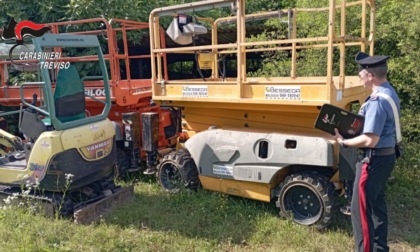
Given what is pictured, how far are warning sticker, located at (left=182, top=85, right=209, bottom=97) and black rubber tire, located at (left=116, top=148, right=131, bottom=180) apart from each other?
164cm

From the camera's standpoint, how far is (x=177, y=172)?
5.97 m

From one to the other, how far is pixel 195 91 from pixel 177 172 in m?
1.24

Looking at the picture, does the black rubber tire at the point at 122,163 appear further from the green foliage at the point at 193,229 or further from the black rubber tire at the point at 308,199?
the black rubber tire at the point at 308,199

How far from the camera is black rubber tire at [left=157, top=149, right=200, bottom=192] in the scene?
581cm

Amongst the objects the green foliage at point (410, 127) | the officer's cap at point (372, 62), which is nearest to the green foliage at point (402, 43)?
the green foliage at point (410, 127)

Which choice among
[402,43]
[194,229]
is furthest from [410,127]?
[194,229]

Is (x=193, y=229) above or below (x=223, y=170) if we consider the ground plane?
below

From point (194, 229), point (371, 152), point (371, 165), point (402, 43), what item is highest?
point (402, 43)

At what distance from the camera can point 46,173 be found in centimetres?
478

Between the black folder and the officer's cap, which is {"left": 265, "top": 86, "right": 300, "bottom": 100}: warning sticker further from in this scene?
the officer's cap

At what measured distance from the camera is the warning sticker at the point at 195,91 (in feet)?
17.9

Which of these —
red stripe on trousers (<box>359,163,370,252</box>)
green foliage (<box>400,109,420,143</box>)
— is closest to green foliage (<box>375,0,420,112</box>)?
green foliage (<box>400,109,420,143</box>)

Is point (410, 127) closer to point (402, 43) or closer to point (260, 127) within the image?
point (402, 43)

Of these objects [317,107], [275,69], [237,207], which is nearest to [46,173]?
[237,207]
